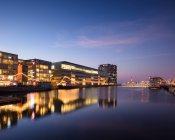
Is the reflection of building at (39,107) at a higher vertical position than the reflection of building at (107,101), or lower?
higher

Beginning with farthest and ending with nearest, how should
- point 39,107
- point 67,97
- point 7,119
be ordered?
point 67,97 < point 39,107 < point 7,119

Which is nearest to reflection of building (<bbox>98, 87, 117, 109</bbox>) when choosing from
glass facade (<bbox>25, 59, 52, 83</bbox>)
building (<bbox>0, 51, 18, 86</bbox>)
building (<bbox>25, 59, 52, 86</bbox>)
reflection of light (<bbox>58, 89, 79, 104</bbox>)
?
reflection of light (<bbox>58, 89, 79, 104</bbox>)

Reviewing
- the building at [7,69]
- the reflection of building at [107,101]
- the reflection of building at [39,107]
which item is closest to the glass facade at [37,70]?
the building at [7,69]

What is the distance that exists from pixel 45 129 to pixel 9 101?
2459 cm

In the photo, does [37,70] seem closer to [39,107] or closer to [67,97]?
[67,97]

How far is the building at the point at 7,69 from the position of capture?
11912 cm

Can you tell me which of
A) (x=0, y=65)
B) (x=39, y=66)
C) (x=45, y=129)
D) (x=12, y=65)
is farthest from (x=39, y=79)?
(x=45, y=129)

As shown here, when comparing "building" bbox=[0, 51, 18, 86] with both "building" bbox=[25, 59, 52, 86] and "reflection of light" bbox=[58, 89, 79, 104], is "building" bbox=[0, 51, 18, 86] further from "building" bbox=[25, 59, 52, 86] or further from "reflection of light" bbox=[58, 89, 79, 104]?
"reflection of light" bbox=[58, 89, 79, 104]

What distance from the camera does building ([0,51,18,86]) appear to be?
119m

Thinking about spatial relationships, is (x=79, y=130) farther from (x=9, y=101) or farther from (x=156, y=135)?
(x=9, y=101)

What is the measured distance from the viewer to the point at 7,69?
124 m

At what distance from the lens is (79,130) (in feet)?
80.9

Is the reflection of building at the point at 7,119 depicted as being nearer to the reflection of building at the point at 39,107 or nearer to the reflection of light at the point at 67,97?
the reflection of building at the point at 39,107

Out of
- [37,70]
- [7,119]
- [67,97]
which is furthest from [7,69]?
[7,119]
